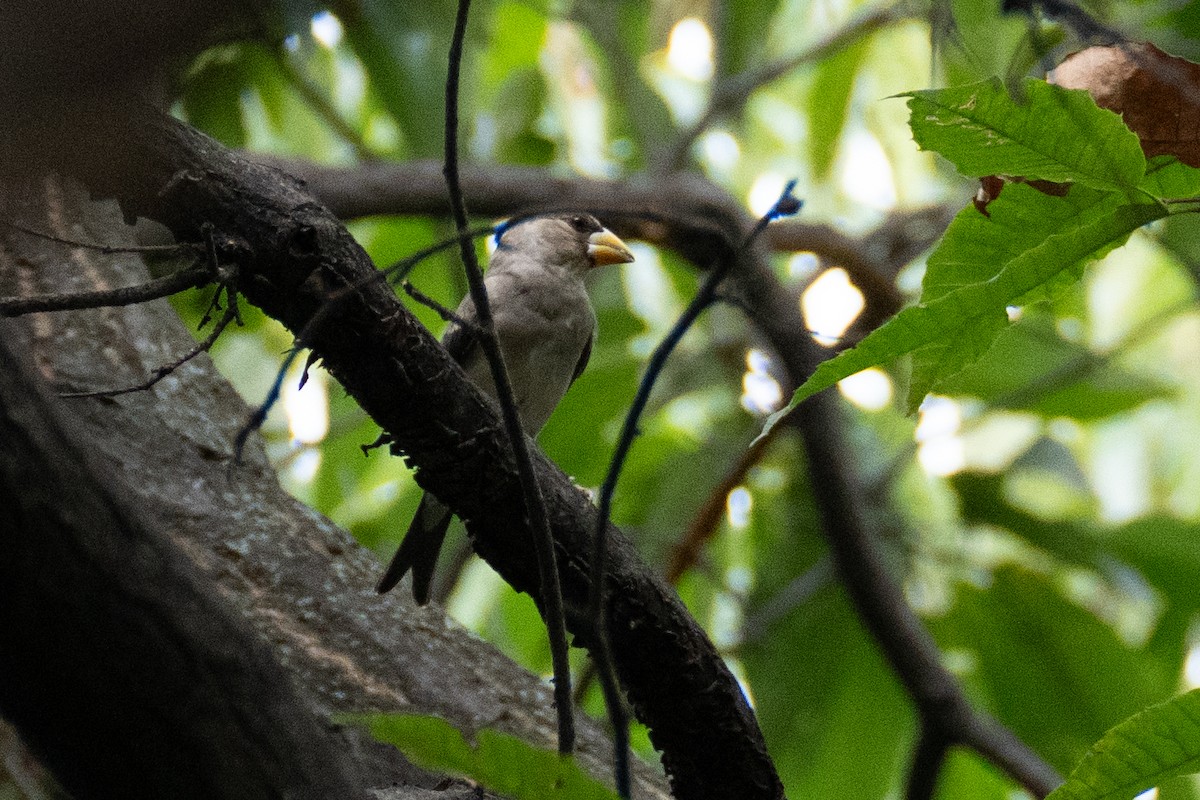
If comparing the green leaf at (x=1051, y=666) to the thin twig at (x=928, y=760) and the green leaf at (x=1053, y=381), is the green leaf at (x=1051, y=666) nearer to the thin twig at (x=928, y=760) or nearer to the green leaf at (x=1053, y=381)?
the thin twig at (x=928, y=760)

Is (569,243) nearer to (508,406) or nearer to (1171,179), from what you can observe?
(508,406)

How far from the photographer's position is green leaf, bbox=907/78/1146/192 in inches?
61.9

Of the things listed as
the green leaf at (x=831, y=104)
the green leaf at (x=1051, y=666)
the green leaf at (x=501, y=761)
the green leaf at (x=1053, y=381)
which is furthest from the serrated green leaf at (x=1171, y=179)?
the green leaf at (x=831, y=104)

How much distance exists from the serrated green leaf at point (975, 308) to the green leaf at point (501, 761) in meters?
0.48

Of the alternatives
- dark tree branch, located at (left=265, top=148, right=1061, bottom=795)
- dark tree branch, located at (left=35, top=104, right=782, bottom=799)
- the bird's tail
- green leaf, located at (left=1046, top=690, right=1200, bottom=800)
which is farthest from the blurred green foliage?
green leaf, located at (left=1046, top=690, right=1200, bottom=800)

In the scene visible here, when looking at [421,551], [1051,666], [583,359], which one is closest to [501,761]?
[421,551]

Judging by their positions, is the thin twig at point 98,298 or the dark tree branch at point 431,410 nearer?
A: the thin twig at point 98,298

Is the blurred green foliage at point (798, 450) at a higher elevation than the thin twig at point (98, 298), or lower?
higher

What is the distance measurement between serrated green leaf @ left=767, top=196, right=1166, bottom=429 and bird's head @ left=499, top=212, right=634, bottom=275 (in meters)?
2.90

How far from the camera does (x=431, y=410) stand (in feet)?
7.05

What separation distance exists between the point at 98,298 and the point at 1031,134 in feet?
3.83

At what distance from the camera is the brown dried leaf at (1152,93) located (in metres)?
1.79

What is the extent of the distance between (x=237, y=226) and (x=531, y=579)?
2.55ft

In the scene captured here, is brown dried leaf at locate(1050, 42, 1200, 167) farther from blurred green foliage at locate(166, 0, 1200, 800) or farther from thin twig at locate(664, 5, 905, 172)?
thin twig at locate(664, 5, 905, 172)
